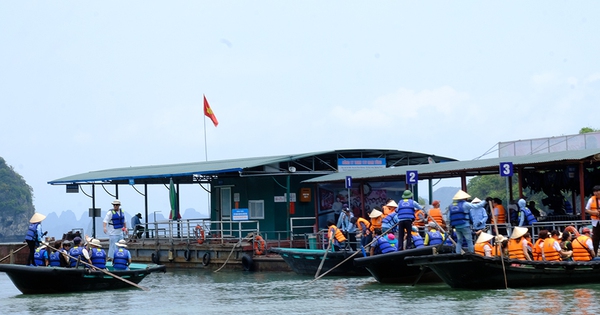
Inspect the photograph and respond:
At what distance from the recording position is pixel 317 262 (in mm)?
24766

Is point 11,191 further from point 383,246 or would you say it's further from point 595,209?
point 595,209

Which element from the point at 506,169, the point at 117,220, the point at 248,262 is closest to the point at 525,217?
the point at 506,169

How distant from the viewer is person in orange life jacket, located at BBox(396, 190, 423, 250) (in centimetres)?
2041

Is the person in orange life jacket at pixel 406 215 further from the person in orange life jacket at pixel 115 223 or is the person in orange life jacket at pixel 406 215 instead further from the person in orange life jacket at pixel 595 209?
the person in orange life jacket at pixel 115 223

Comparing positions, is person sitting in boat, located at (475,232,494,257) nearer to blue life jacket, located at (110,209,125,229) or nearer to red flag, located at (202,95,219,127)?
blue life jacket, located at (110,209,125,229)

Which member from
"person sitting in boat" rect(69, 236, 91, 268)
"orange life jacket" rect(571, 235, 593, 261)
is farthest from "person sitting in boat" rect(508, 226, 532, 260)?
"person sitting in boat" rect(69, 236, 91, 268)

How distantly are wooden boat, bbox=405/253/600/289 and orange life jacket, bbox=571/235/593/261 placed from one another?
283mm

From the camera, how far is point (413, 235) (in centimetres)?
2100

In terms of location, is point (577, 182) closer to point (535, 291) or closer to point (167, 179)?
point (535, 291)

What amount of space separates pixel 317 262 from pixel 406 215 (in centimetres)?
499

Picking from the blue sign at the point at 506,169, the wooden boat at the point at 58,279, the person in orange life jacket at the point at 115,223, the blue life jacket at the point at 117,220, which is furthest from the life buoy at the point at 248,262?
the blue sign at the point at 506,169

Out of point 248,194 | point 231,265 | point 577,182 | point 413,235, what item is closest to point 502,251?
point 413,235

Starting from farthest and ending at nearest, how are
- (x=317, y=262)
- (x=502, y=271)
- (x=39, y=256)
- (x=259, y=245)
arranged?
(x=259, y=245) → (x=317, y=262) → (x=39, y=256) → (x=502, y=271)

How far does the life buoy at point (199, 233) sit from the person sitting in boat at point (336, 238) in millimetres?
7095
